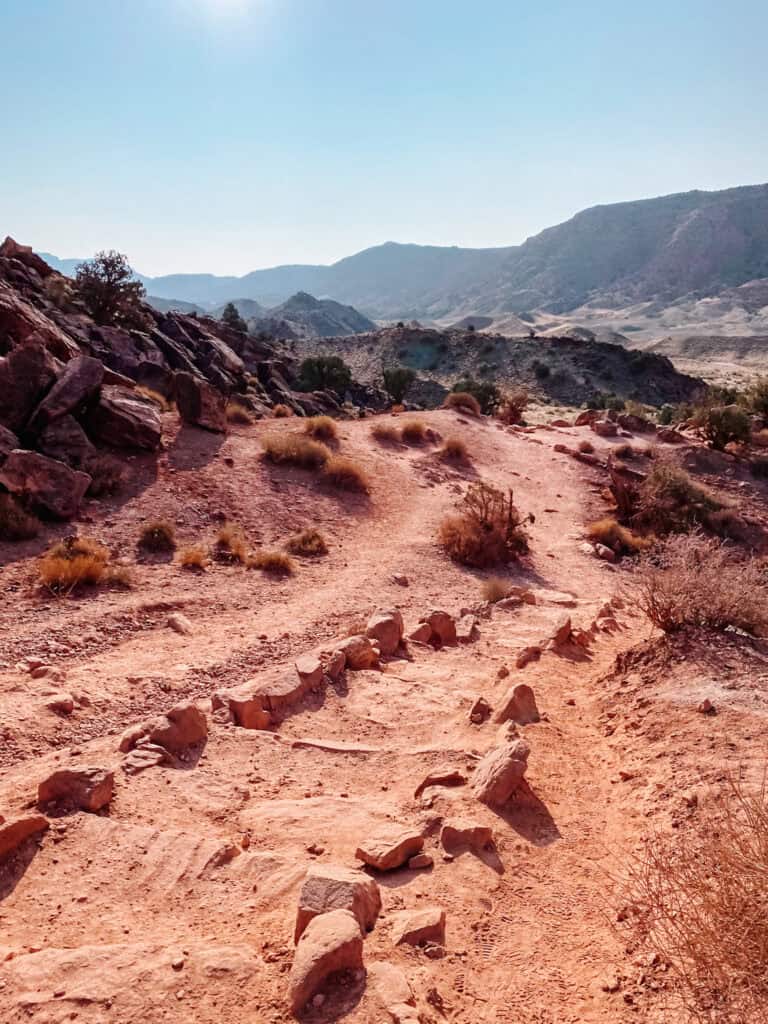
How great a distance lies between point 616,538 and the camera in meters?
14.8

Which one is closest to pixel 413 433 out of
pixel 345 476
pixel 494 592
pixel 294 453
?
pixel 345 476

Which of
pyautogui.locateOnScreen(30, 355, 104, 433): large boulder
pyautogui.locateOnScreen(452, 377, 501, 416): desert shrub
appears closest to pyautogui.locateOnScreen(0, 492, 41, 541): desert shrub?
pyautogui.locateOnScreen(30, 355, 104, 433): large boulder

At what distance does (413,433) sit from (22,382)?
1073cm

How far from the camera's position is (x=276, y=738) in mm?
5551

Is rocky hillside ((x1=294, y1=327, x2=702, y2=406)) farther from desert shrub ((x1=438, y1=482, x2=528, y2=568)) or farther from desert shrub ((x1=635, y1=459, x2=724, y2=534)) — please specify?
desert shrub ((x1=438, y1=482, x2=528, y2=568))

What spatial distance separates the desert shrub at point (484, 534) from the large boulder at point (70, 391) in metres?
7.25

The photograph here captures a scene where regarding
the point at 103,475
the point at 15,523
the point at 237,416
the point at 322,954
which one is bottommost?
the point at 322,954

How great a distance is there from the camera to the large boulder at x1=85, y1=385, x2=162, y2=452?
534 inches

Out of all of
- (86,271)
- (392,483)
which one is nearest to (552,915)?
(392,483)

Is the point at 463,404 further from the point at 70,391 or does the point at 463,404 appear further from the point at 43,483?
the point at 43,483

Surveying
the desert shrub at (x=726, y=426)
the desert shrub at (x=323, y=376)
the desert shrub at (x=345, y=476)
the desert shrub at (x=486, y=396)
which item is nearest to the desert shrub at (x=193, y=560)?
the desert shrub at (x=345, y=476)

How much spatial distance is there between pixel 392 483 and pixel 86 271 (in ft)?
72.6

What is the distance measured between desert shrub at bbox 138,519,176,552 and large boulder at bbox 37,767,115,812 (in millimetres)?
6450

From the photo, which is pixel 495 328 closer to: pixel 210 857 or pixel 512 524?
pixel 512 524
